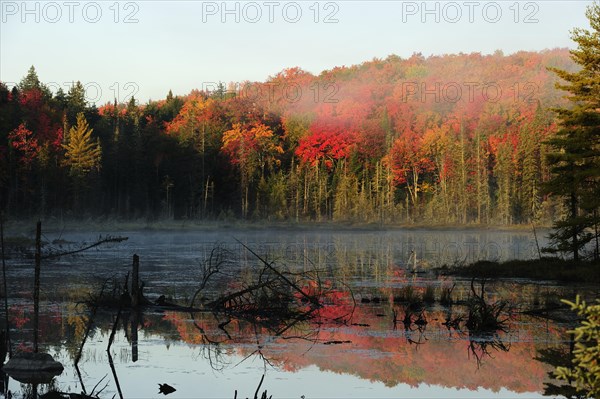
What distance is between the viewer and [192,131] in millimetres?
91938

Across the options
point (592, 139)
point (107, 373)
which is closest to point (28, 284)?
point (107, 373)

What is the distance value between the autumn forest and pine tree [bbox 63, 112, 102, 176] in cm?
18

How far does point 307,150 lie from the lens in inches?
3821

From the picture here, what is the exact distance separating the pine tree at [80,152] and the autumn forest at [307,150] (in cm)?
18

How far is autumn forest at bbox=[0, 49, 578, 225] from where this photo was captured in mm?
82625

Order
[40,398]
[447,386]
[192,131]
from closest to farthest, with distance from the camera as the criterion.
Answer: [40,398]
[447,386]
[192,131]

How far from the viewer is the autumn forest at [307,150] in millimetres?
82625

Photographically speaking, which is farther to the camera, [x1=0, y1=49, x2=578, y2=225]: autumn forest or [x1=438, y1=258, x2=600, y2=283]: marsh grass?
[x1=0, y1=49, x2=578, y2=225]: autumn forest

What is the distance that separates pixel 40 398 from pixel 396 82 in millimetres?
101364

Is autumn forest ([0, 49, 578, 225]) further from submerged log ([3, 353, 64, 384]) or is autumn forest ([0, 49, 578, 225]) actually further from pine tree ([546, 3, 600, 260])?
submerged log ([3, 353, 64, 384])

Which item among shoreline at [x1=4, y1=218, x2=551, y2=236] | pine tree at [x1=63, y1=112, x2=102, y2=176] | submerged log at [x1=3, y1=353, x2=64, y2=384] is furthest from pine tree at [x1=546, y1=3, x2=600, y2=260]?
pine tree at [x1=63, y1=112, x2=102, y2=176]

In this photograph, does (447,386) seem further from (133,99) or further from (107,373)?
(133,99)

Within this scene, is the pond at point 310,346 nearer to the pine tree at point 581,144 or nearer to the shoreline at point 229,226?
the pine tree at point 581,144

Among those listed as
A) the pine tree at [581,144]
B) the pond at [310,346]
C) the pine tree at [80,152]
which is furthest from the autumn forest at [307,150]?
the pond at [310,346]
